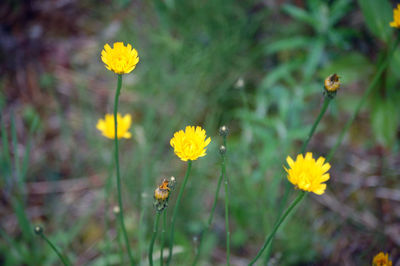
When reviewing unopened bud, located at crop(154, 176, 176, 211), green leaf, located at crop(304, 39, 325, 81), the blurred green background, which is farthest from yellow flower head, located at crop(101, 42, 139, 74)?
green leaf, located at crop(304, 39, 325, 81)

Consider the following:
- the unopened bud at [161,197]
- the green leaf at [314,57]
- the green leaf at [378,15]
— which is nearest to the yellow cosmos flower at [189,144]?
the unopened bud at [161,197]

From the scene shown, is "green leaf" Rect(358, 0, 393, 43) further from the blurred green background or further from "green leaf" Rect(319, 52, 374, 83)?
"green leaf" Rect(319, 52, 374, 83)

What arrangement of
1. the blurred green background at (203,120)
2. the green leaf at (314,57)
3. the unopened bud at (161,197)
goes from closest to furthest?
the unopened bud at (161,197) < the blurred green background at (203,120) < the green leaf at (314,57)

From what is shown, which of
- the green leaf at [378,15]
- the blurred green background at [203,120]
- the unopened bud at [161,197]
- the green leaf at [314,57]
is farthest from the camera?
the green leaf at [314,57]

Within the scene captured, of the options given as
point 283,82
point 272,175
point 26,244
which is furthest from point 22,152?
point 283,82

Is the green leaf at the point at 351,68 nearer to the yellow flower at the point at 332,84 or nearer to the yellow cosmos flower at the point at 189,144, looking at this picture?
the yellow flower at the point at 332,84
